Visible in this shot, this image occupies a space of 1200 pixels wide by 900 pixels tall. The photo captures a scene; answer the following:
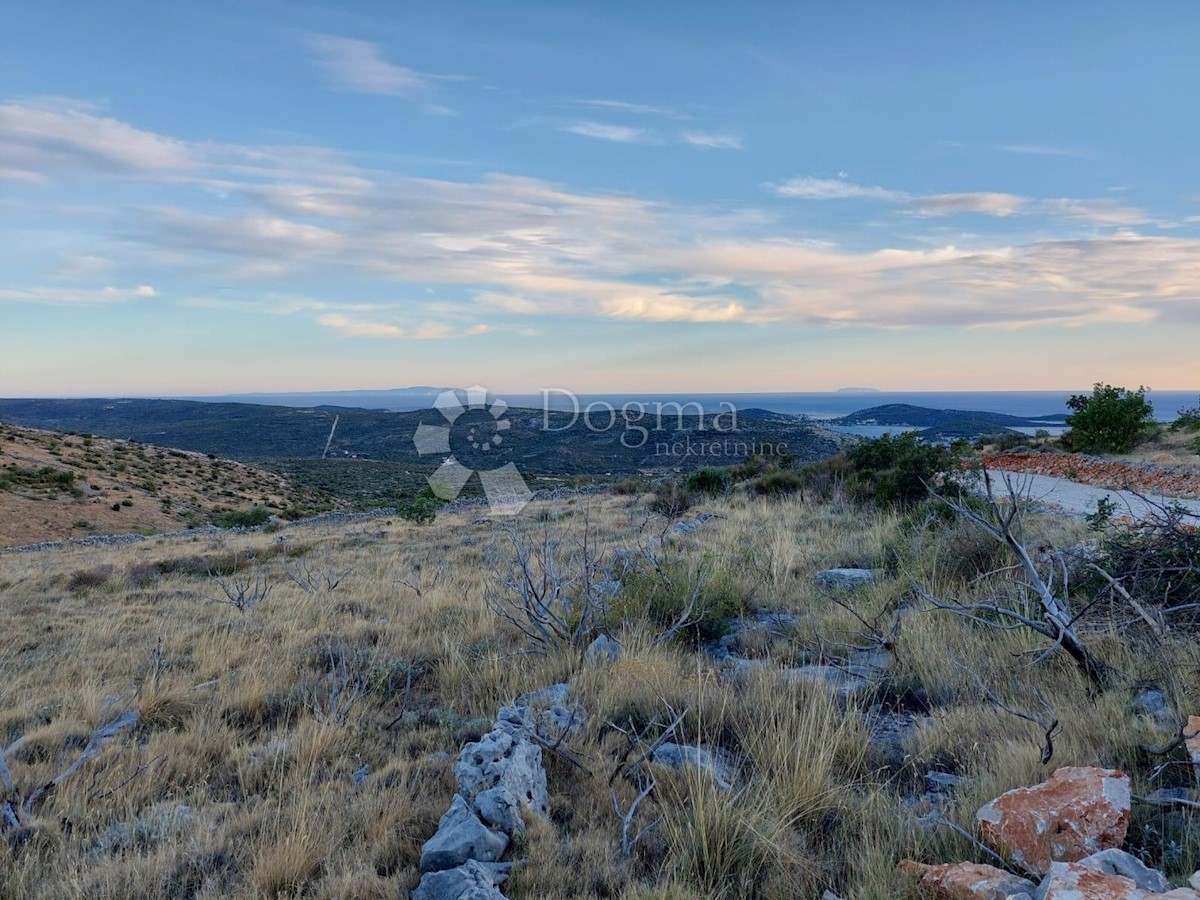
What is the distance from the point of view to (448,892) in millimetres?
2119

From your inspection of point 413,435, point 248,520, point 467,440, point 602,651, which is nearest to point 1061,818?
point 602,651

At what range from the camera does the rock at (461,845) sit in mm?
2318

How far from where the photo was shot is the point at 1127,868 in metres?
1.80

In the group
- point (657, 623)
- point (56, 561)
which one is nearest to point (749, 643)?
point (657, 623)

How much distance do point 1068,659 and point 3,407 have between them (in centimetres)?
15676

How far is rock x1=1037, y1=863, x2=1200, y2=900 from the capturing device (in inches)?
62.4

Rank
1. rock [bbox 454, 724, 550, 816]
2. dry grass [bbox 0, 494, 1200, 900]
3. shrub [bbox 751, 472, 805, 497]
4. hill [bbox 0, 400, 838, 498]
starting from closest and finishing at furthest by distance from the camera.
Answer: dry grass [bbox 0, 494, 1200, 900], rock [bbox 454, 724, 550, 816], shrub [bbox 751, 472, 805, 497], hill [bbox 0, 400, 838, 498]

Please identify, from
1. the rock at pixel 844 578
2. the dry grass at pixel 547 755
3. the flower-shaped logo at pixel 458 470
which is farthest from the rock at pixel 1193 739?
the flower-shaped logo at pixel 458 470

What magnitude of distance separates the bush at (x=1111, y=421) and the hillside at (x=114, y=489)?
29742 mm

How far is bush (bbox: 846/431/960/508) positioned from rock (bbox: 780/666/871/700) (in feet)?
19.2

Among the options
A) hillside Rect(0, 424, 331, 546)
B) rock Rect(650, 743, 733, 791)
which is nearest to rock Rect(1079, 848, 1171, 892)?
rock Rect(650, 743, 733, 791)

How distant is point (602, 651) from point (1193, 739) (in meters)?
3.06

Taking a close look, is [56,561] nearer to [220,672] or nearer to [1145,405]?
[220,672]

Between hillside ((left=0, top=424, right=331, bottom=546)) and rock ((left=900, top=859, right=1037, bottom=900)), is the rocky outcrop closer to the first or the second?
rock ((left=900, top=859, right=1037, bottom=900))
